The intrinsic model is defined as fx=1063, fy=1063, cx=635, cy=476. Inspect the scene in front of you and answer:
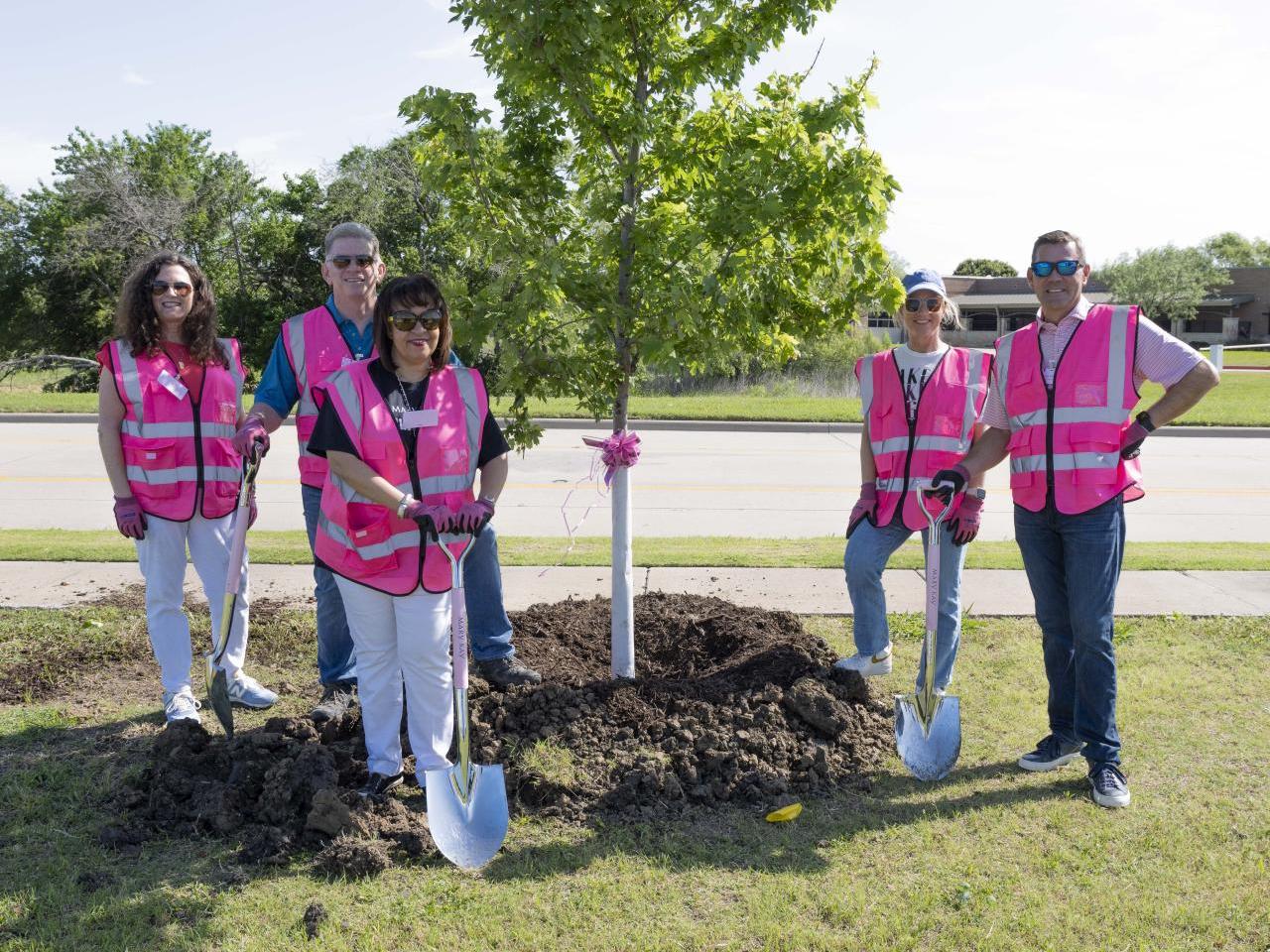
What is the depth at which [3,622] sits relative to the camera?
616 cm

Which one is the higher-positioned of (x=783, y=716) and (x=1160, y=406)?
(x=1160, y=406)

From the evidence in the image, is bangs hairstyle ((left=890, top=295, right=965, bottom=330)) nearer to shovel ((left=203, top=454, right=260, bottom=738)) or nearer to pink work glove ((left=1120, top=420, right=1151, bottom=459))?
pink work glove ((left=1120, top=420, right=1151, bottom=459))

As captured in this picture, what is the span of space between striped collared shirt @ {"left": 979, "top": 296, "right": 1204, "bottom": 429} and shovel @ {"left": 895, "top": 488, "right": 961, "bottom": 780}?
0.75 m

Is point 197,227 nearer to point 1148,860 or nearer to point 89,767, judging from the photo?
point 89,767

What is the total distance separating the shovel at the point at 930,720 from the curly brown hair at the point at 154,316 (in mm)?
3246

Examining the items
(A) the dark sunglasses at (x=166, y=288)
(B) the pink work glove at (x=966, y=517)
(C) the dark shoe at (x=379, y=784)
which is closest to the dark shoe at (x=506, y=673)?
(C) the dark shoe at (x=379, y=784)

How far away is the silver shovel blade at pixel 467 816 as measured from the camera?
3.55 metres

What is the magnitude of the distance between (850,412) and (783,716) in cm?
1513

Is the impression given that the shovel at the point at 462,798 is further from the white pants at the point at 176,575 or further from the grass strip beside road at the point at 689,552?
the grass strip beside road at the point at 689,552

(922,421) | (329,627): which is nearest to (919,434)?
(922,421)

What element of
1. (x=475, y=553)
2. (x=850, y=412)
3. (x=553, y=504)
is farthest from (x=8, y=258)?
(x=475, y=553)

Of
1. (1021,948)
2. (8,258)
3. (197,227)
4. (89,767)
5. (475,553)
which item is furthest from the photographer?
(8,258)

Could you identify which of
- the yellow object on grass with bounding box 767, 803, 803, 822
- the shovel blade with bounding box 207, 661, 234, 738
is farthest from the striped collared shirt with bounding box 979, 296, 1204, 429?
the shovel blade with bounding box 207, 661, 234, 738

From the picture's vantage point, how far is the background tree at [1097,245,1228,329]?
6862cm
